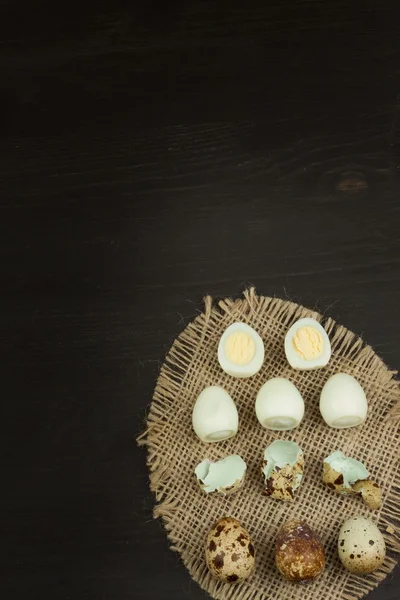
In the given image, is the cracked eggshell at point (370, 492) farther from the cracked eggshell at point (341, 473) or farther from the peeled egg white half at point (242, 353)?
the peeled egg white half at point (242, 353)

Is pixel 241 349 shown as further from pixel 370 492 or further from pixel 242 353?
pixel 370 492

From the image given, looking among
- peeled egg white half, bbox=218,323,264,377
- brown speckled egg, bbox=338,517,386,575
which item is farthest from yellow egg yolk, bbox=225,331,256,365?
brown speckled egg, bbox=338,517,386,575

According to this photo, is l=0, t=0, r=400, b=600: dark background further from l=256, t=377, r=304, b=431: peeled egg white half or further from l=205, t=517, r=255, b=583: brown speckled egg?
l=256, t=377, r=304, b=431: peeled egg white half

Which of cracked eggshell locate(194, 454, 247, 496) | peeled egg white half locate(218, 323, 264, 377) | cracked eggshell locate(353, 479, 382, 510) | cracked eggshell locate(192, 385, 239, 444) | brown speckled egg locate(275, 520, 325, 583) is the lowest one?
brown speckled egg locate(275, 520, 325, 583)

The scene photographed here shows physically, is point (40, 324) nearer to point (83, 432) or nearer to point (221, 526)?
point (83, 432)

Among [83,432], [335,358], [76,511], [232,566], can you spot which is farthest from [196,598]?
[335,358]

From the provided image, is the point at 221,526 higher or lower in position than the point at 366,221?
lower
